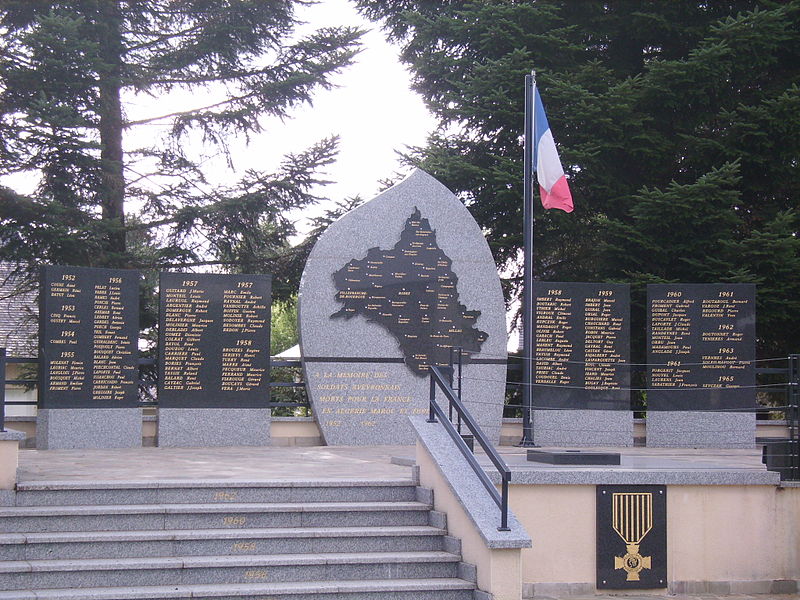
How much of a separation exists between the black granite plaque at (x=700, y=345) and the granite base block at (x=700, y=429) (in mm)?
133

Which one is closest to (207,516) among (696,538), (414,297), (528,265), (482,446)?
(482,446)

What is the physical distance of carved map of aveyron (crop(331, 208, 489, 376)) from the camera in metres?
14.5

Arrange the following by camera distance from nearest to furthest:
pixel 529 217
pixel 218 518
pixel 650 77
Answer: pixel 218 518 < pixel 529 217 < pixel 650 77

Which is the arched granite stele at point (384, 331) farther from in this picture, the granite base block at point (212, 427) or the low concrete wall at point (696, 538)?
the low concrete wall at point (696, 538)

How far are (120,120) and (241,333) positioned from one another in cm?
820

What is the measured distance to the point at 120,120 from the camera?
66.5 feet

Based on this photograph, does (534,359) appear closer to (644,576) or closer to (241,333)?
(241,333)

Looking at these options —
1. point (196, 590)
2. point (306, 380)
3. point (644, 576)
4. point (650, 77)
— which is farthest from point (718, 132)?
point (196, 590)

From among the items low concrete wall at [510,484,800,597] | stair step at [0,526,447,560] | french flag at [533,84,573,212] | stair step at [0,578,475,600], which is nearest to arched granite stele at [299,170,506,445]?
french flag at [533,84,573,212]

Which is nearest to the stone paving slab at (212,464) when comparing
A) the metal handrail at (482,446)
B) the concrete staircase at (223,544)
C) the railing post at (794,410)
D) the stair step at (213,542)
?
the concrete staircase at (223,544)

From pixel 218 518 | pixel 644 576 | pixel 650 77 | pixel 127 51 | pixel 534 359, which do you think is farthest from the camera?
pixel 127 51

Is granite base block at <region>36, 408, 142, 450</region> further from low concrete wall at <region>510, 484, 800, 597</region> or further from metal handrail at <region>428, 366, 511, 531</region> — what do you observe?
low concrete wall at <region>510, 484, 800, 597</region>

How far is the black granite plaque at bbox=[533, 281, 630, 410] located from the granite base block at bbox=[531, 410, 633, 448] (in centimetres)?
12

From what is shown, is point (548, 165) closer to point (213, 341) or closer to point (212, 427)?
point (213, 341)
